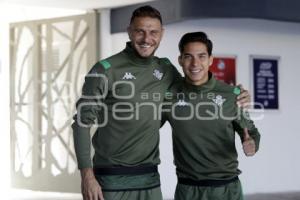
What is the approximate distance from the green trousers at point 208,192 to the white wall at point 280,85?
5042 mm

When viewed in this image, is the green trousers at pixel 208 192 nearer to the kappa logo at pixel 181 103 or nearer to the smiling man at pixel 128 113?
the smiling man at pixel 128 113

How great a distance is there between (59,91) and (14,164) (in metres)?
1.52

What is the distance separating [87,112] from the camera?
→ 277cm

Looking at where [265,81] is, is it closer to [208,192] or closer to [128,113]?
[208,192]

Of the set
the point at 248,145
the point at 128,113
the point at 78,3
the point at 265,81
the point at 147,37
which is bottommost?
the point at 248,145

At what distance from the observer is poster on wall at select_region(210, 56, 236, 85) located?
26.7 ft

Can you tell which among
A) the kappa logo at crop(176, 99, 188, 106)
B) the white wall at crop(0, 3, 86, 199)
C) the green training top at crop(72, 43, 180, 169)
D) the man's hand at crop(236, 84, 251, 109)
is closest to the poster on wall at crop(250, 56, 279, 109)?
the white wall at crop(0, 3, 86, 199)

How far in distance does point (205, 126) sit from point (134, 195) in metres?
0.51

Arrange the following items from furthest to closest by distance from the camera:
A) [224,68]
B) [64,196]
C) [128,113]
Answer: [64,196] < [224,68] < [128,113]

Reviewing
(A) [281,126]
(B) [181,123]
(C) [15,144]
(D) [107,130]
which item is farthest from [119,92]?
(C) [15,144]

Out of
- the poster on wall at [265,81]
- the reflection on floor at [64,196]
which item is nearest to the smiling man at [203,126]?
the reflection on floor at [64,196]

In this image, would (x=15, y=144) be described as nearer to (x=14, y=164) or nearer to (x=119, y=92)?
(x=14, y=164)

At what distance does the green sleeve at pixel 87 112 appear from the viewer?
2.74 metres

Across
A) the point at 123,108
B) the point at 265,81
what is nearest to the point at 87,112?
the point at 123,108
